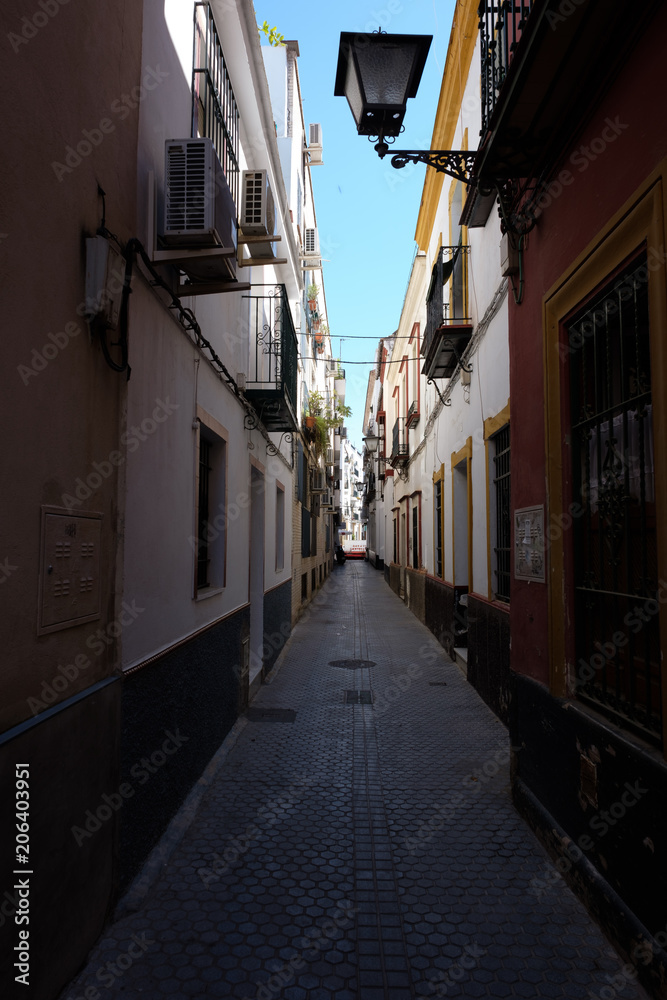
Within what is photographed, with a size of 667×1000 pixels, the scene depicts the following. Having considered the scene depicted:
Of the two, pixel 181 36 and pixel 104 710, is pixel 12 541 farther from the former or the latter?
pixel 181 36

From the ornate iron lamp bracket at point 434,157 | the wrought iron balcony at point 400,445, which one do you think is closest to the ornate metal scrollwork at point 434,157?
the ornate iron lamp bracket at point 434,157

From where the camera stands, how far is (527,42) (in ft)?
10.7

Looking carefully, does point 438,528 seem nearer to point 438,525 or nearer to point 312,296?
point 438,525

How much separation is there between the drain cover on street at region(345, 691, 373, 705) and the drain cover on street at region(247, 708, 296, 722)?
0.76 meters

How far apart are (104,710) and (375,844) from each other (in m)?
2.04

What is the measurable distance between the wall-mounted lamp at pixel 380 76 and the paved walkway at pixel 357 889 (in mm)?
4565

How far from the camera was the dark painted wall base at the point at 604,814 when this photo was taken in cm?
267

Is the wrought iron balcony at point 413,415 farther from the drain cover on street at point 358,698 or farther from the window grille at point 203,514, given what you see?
the window grille at point 203,514

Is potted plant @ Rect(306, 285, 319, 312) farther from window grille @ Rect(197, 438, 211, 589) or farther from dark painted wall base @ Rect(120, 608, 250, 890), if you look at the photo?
dark painted wall base @ Rect(120, 608, 250, 890)

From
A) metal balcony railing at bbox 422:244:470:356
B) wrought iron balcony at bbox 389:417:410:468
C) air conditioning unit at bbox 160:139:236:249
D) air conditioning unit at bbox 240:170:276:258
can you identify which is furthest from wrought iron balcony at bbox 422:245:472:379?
wrought iron balcony at bbox 389:417:410:468

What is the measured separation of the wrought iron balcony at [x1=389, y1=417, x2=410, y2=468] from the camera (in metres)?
17.3

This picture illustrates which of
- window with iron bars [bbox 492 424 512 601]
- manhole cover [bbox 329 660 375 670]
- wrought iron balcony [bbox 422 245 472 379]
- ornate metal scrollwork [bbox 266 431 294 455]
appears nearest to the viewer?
window with iron bars [bbox 492 424 512 601]

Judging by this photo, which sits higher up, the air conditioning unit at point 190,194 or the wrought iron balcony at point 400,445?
the wrought iron balcony at point 400,445

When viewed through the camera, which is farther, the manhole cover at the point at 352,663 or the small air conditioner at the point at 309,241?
the small air conditioner at the point at 309,241
